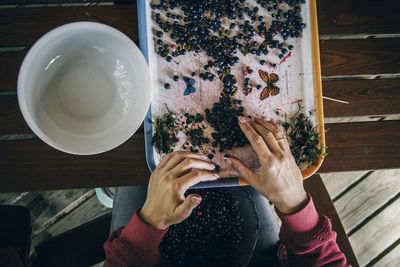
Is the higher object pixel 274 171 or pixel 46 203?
pixel 274 171

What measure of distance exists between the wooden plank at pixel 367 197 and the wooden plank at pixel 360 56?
0.71 m

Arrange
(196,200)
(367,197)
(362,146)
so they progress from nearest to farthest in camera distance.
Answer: (196,200) → (362,146) → (367,197)

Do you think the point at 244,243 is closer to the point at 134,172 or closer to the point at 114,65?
the point at 134,172

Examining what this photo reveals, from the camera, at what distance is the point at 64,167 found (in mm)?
853

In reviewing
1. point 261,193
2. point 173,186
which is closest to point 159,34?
point 173,186

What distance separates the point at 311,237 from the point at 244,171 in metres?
0.27

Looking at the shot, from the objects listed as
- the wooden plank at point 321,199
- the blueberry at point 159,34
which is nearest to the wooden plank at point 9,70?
the blueberry at point 159,34

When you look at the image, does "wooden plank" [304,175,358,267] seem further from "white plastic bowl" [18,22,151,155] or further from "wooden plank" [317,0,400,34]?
"white plastic bowl" [18,22,151,155]

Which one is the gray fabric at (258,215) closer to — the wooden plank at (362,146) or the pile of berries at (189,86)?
the wooden plank at (362,146)

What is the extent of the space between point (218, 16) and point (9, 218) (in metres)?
0.96

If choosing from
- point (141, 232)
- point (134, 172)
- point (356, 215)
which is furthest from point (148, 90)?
point (356, 215)

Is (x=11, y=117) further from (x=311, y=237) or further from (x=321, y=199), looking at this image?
(x=321, y=199)

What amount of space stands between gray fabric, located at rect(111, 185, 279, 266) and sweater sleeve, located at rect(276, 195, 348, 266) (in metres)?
0.17

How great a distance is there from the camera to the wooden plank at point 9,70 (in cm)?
85
